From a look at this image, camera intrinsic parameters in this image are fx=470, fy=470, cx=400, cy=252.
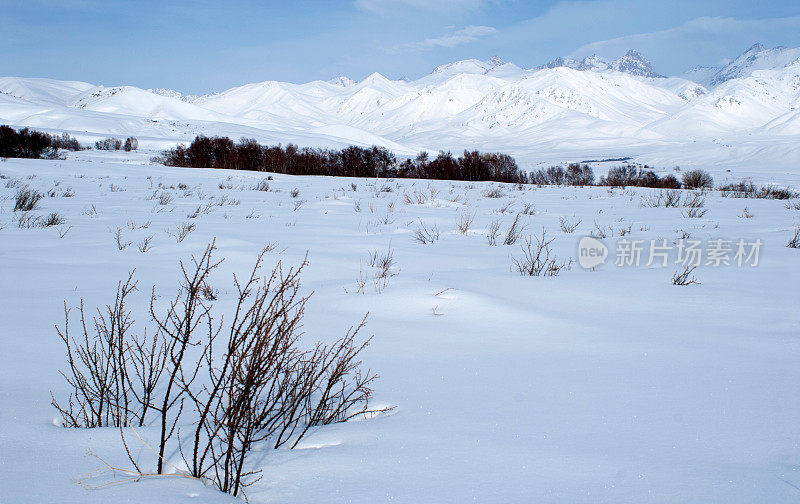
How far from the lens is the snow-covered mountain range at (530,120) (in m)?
61.6

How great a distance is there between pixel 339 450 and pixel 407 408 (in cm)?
30

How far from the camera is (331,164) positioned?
27.8m

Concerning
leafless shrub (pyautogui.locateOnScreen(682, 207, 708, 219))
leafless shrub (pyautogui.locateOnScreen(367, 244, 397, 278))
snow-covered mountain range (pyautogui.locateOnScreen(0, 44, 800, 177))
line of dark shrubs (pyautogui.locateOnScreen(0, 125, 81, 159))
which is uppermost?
snow-covered mountain range (pyautogui.locateOnScreen(0, 44, 800, 177))

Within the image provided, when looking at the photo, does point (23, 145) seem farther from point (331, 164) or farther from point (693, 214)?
point (693, 214)

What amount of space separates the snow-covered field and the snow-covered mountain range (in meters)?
52.8

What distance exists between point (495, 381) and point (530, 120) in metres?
147

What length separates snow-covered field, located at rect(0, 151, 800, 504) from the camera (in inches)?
40.6

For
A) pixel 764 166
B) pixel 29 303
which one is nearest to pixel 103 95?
pixel 764 166

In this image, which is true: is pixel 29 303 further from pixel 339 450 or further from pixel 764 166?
pixel 764 166

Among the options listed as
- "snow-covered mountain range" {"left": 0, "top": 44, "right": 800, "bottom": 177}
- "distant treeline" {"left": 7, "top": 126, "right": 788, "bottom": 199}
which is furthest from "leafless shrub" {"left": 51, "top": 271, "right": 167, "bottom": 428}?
"snow-covered mountain range" {"left": 0, "top": 44, "right": 800, "bottom": 177}

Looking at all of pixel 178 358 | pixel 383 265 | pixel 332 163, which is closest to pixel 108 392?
pixel 178 358

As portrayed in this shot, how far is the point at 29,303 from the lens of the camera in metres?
2.39

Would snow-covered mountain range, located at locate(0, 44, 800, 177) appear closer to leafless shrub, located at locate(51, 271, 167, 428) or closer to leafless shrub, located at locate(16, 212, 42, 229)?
leafless shrub, located at locate(16, 212, 42, 229)

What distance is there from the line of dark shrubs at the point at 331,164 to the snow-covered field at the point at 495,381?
21478 millimetres
